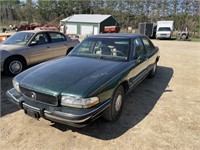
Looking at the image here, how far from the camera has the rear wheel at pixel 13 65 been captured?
5.56 metres

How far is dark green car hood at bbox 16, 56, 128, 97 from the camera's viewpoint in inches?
101

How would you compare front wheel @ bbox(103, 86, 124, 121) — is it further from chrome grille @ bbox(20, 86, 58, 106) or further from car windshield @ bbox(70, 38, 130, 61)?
chrome grille @ bbox(20, 86, 58, 106)

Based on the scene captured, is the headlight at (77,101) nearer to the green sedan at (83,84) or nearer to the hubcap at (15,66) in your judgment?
the green sedan at (83,84)

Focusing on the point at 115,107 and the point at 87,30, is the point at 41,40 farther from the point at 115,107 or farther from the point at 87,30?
the point at 87,30

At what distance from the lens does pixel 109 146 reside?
2605 millimetres

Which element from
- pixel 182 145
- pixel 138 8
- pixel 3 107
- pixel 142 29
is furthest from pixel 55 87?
pixel 138 8

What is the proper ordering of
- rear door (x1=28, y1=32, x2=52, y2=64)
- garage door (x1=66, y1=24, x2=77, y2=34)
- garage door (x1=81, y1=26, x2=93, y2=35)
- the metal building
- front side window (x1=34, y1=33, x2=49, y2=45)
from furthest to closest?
garage door (x1=66, y1=24, x2=77, y2=34), garage door (x1=81, y1=26, x2=93, y2=35), the metal building, front side window (x1=34, y1=33, x2=49, y2=45), rear door (x1=28, y1=32, x2=52, y2=64)

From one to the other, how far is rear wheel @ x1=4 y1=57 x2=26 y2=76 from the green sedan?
9.00 ft

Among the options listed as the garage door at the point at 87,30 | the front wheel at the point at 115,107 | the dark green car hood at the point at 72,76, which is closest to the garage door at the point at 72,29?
the garage door at the point at 87,30

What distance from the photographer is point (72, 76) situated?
2.85 meters

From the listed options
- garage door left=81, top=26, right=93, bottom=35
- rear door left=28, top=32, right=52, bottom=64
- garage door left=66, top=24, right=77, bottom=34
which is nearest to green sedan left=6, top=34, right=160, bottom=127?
rear door left=28, top=32, right=52, bottom=64

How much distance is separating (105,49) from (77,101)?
1.74 m

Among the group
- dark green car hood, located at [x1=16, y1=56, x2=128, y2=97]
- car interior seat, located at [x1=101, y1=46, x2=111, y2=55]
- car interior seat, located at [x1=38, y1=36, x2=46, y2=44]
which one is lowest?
dark green car hood, located at [x1=16, y1=56, x2=128, y2=97]

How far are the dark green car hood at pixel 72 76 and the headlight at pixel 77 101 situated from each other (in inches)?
2.8
